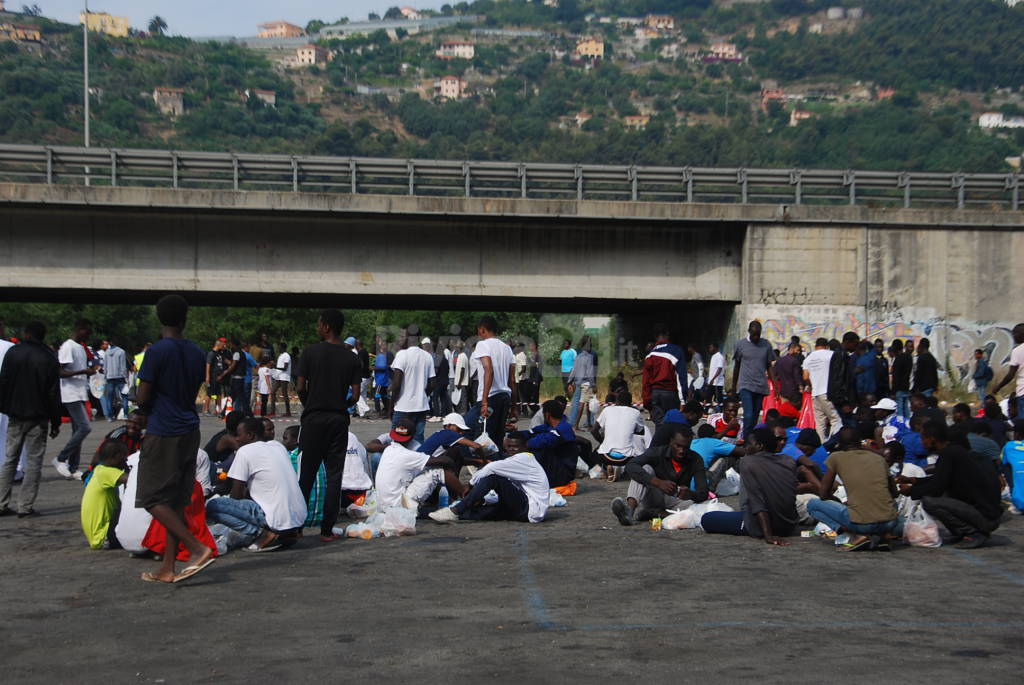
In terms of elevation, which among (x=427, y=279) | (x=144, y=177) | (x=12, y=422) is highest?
(x=144, y=177)

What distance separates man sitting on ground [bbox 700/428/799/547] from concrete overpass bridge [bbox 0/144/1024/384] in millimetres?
19641

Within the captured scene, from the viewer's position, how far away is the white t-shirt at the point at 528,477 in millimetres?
10445

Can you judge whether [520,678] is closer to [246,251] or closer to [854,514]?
[854,514]

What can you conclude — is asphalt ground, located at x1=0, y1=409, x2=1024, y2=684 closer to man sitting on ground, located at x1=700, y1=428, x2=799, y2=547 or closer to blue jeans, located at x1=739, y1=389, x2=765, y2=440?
man sitting on ground, located at x1=700, y1=428, x2=799, y2=547

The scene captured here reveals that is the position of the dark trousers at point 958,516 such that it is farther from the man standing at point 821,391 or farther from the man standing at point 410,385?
the man standing at point 821,391

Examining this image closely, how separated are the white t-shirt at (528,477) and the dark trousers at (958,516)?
10.9 ft

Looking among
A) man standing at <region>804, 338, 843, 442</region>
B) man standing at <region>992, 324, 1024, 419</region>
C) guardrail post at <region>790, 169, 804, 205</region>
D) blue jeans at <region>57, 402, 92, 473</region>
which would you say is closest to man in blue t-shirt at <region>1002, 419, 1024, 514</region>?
man standing at <region>992, 324, 1024, 419</region>

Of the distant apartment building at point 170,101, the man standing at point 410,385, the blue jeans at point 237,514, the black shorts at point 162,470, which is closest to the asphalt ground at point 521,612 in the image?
the blue jeans at point 237,514

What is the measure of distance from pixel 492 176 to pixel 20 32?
162m

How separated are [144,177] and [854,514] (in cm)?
2305

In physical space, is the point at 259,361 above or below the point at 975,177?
below

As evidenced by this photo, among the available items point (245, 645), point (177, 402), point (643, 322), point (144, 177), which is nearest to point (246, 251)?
point (144, 177)

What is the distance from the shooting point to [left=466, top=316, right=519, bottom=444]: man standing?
41.0 ft

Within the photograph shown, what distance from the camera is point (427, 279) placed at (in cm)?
2970
